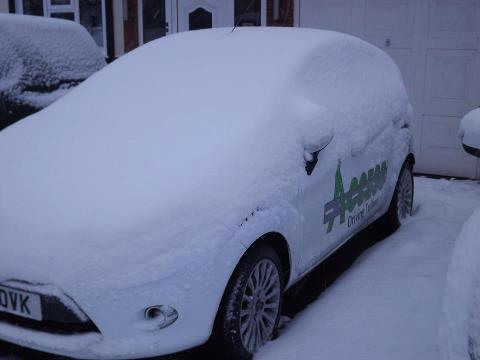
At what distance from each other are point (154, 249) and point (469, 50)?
5.46m

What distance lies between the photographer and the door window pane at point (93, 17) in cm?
980

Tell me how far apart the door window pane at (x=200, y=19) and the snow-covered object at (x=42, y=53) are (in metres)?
3.47

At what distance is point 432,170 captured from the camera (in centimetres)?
698

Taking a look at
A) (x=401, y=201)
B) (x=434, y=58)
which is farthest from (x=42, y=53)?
(x=434, y=58)

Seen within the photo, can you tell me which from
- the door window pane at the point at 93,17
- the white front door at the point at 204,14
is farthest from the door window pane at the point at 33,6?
the white front door at the point at 204,14

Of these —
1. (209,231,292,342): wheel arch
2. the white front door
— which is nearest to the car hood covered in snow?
(209,231,292,342): wheel arch

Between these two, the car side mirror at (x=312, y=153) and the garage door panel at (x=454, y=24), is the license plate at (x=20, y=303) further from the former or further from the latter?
the garage door panel at (x=454, y=24)

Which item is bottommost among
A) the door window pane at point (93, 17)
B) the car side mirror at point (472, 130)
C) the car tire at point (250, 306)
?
the car tire at point (250, 306)

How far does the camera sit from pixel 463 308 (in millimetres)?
1662

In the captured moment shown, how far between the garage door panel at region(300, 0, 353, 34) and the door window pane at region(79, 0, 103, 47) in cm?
386

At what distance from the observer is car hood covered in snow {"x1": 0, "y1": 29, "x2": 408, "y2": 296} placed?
2346 millimetres

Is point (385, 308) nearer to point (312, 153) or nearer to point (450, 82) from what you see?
point (312, 153)

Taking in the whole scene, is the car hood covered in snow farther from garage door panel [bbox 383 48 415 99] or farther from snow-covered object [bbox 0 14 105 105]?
garage door panel [bbox 383 48 415 99]

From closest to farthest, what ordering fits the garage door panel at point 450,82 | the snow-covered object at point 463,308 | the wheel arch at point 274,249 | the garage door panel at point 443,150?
1. the snow-covered object at point 463,308
2. the wheel arch at point 274,249
3. the garage door panel at point 450,82
4. the garage door panel at point 443,150
